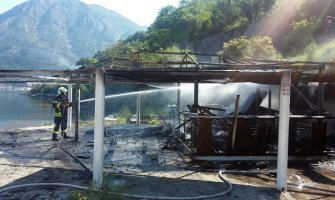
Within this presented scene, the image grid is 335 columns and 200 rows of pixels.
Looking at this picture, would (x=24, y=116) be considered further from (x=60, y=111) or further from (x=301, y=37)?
(x=60, y=111)

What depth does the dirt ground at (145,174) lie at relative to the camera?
267 inches

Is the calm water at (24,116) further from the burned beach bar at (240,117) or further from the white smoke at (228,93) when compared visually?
the burned beach bar at (240,117)

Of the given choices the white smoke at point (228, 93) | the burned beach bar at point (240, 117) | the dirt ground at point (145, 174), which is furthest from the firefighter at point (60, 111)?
the white smoke at point (228, 93)

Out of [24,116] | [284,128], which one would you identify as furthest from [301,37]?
[24,116]

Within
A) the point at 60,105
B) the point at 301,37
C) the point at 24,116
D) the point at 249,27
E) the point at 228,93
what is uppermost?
the point at 249,27

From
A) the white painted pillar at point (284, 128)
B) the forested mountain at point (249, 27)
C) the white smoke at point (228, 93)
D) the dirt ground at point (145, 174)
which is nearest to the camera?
the dirt ground at point (145, 174)

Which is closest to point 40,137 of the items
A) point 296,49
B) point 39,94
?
point 296,49

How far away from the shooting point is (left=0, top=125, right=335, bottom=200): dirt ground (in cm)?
679

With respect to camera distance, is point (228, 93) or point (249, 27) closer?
point (228, 93)

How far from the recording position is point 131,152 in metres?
11.1

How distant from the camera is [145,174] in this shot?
831 cm

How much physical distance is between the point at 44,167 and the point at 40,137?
546cm

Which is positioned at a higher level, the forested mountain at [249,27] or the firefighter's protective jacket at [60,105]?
the forested mountain at [249,27]

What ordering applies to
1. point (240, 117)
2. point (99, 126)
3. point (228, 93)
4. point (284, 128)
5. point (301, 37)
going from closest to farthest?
point (284, 128) → point (99, 126) → point (240, 117) → point (228, 93) → point (301, 37)
